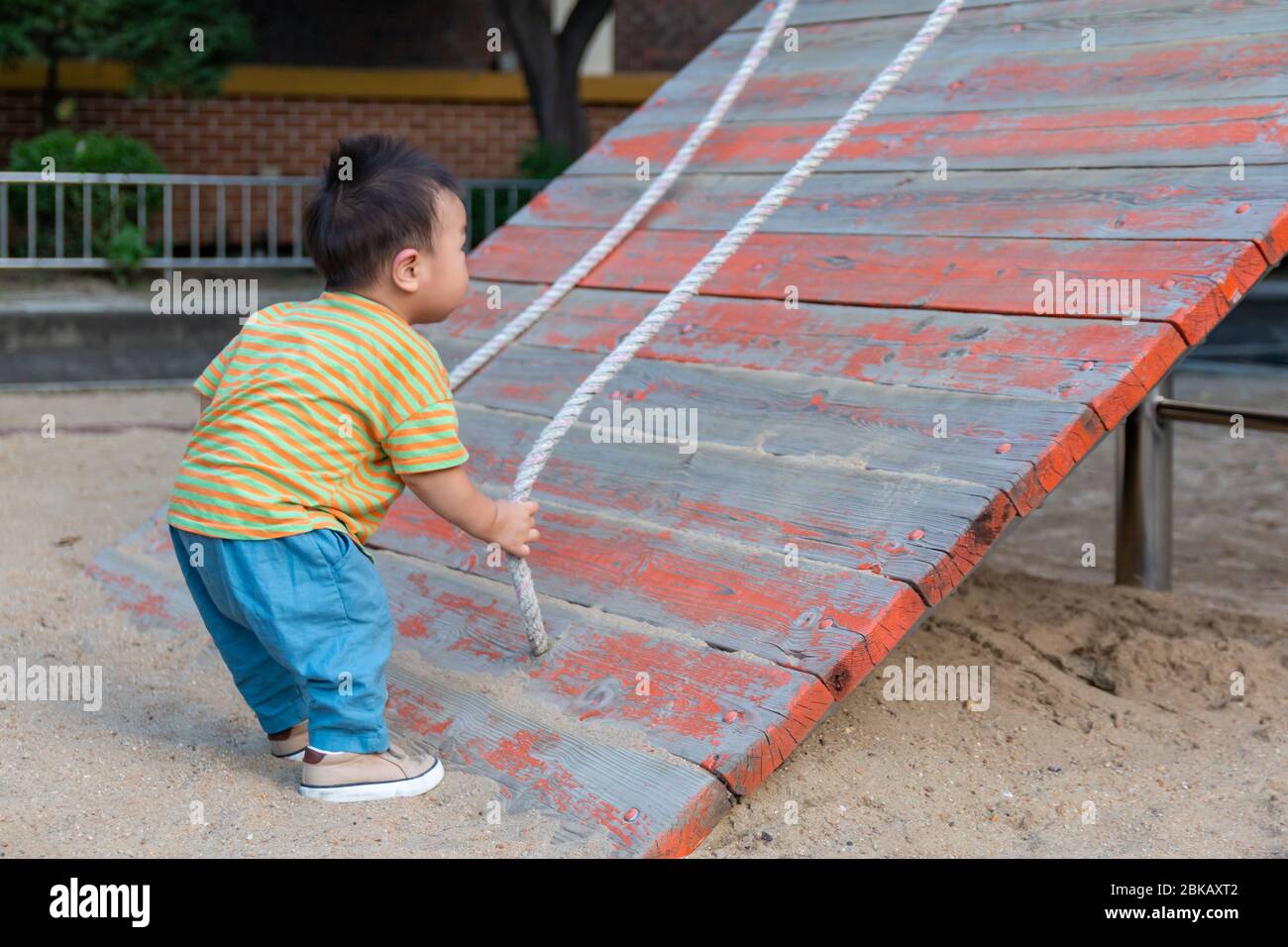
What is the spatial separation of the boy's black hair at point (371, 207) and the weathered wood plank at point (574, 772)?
0.84 meters

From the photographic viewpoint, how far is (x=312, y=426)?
2375 millimetres

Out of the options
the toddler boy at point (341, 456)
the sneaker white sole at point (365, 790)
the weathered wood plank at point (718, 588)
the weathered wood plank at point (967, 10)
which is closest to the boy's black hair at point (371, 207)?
the toddler boy at point (341, 456)

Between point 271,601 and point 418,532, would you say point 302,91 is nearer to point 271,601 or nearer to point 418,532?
point 418,532

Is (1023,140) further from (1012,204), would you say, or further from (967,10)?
(967,10)

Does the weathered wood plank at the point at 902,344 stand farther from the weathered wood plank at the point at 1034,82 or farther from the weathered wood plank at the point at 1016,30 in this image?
the weathered wood plank at the point at 1016,30

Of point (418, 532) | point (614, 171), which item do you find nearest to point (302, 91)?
point (614, 171)

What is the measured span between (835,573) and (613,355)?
2.29 ft

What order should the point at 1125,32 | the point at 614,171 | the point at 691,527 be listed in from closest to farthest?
the point at 691,527 → the point at 1125,32 → the point at 614,171

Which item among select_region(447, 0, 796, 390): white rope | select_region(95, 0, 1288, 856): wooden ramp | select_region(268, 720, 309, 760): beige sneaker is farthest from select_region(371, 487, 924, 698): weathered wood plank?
select_region(447, 0, 796, 390): white rope

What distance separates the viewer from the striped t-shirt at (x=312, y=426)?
237 centimetres

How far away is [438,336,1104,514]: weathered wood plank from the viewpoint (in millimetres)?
2498

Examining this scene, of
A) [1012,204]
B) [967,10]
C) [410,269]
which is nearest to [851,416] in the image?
[1012,204]

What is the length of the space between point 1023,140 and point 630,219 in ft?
3.58

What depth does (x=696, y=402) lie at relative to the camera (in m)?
3.12
